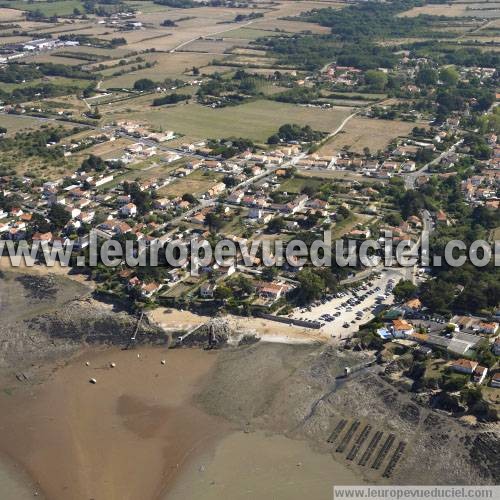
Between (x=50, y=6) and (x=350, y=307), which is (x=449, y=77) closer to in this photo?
(x=350, y=307)

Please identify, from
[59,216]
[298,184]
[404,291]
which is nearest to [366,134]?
[298,184]

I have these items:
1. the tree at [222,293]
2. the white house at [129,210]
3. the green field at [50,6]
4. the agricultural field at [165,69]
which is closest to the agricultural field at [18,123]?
the agricultural field at [165,69]

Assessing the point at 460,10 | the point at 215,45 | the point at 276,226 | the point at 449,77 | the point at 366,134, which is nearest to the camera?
the point at 276,226

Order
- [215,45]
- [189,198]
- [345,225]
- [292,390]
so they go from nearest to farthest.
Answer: [292,390]
[345,225]
[189,198]
[215,45]

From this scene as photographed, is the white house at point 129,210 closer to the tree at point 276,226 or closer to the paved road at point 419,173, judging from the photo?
the tree at point 276,226

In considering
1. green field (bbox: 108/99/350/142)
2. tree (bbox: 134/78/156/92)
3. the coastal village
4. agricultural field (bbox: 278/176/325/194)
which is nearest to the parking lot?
the coastal village

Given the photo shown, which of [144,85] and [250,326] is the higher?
[144,85]

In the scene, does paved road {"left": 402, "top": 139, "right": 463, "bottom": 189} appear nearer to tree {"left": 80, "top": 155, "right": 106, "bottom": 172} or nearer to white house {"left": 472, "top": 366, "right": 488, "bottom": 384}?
tree {"left": 80, "top": 155, "right": 106, "bottom": 172}

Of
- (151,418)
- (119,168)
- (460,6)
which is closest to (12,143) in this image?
(119,168)
